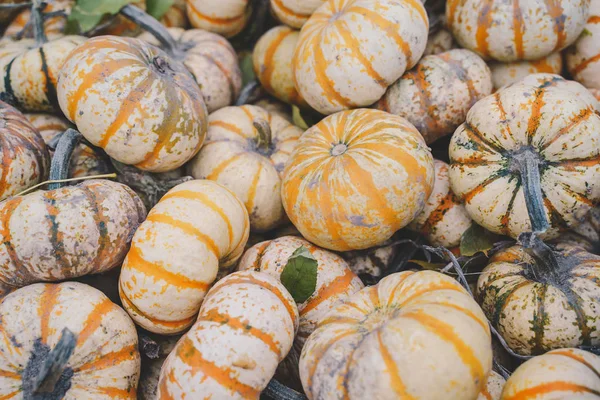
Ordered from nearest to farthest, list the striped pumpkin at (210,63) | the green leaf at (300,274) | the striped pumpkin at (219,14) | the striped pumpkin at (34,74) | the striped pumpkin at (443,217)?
1. the green leaf at (300,274)
2. the striped pumpkin at (443,217)
3. the striped pumpkin at (34,74)
4. the striped pumpkin at (210,63)
5. the striped pumpkin at (219,14)

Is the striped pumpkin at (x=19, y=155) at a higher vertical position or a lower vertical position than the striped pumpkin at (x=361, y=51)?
lower

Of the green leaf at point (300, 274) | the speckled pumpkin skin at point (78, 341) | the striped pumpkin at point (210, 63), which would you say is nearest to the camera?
the speckled pumpkin skin at point (78, 341)

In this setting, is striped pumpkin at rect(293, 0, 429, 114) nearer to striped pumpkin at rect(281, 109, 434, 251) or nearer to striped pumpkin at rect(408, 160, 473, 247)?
striped pumpkin at rect(281, 109, 434, 251)

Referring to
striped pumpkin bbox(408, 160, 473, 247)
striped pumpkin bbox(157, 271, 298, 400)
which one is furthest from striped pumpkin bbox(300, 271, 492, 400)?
striped pumpkin bbox(408, 160, 473, 247)

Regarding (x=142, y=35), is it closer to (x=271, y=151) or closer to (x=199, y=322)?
(x=271, y=151)

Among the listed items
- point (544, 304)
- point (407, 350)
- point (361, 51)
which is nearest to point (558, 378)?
point (544, 304)

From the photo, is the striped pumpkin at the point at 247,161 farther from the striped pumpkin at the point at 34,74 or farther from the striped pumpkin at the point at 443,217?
the striped pumpkin at the point at 34,74

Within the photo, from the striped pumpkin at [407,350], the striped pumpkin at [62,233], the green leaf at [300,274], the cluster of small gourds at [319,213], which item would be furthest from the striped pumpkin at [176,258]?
the striped pumpkin at [407,350]
